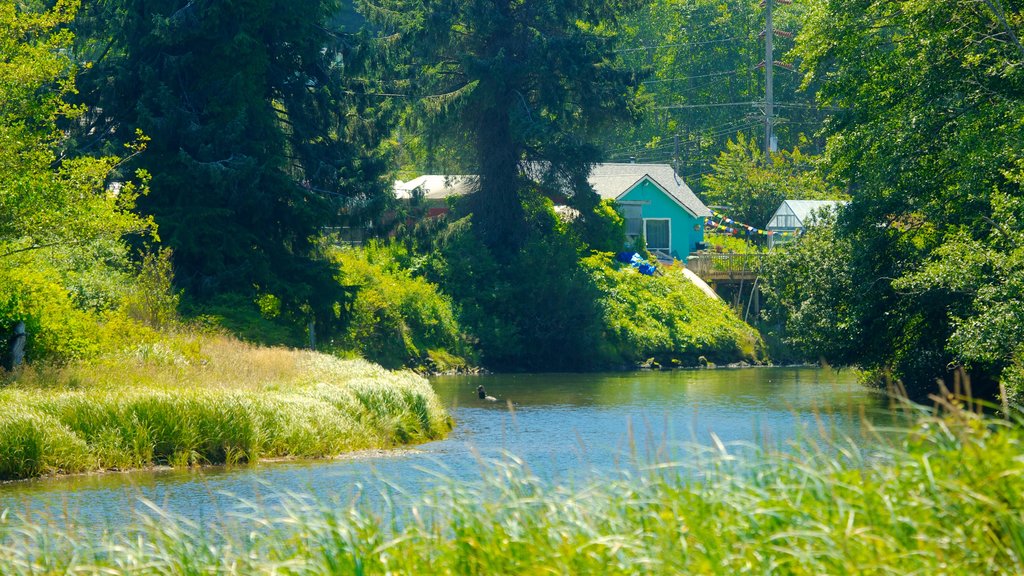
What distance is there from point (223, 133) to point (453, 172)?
19970 mm

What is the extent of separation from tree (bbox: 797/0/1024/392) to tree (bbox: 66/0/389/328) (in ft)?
48.6

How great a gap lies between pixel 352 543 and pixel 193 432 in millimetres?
14487

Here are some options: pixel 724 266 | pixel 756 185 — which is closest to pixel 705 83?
pixel 756 185

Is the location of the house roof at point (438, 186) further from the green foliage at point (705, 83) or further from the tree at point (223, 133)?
the green foliage at point (705, 83)

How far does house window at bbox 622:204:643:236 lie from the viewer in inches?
2771

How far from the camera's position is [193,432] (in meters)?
22.6

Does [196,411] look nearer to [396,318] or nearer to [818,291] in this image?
[818,291]

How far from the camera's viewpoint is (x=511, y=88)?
2072 inches

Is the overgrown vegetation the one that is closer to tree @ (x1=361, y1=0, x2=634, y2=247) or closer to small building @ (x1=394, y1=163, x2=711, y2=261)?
tree @ (x1=361, y1=0, x2=634, y2=247)

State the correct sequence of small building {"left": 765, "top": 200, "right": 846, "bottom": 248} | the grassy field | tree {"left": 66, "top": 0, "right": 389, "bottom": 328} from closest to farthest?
the grassy field, tree {"left": 66, "top": 0, "right": 389, "bottom": 328}, small building {"left": 765, "top": 200, "right": 846, "bottom": 248}

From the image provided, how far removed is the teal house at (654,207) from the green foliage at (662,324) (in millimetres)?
11165

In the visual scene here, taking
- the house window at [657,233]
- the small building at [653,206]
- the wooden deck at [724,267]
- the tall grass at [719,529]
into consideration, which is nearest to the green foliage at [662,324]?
the wooden deck at [724,267]

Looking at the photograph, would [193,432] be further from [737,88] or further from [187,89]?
[737,88]

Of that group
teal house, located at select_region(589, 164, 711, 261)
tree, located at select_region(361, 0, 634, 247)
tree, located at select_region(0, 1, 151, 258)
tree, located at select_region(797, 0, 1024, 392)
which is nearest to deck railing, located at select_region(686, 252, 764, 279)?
teal house, located at select_region(589, 164, 711, 261)
